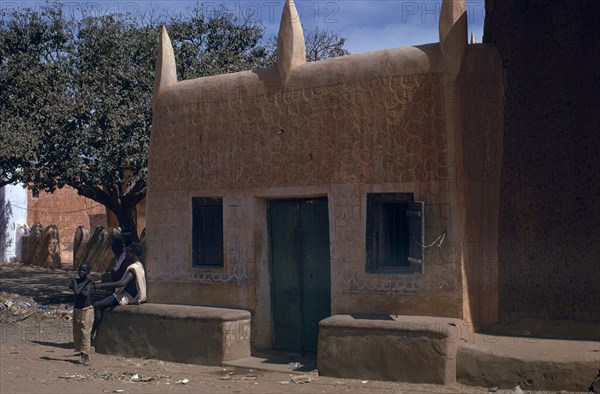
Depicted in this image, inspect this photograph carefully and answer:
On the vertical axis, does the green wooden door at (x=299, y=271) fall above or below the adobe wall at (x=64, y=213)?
below

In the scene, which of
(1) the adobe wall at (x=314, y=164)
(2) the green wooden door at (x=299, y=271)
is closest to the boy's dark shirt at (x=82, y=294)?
(1) the adobe wall at (x=314, y=164)

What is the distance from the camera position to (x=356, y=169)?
9.25m

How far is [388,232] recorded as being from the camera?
9164mm

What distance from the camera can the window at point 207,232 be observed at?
10.6 metres

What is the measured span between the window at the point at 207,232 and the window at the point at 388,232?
7.78 ft

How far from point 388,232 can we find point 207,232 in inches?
109

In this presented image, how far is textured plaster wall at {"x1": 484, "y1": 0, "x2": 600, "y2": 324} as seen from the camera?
8.17 meters

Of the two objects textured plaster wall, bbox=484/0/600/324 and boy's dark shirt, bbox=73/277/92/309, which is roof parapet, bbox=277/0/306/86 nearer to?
textured plaster wall, bbox=484/0/600/324

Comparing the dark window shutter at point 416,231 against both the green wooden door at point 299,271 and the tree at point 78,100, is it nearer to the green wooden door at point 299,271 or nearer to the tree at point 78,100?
the green wooden door at point 299,271

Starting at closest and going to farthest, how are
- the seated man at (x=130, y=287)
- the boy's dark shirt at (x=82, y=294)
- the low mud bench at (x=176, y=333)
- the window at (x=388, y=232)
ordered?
the window at (x=388, y=232), the low mud bench at (x=176, y=333), the boy's dark shirt at (x=82, y=294), the seated man at (x=130, y=287)

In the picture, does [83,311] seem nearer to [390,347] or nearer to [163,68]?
[163,68]

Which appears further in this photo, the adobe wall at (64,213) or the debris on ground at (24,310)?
the adobe wall at (64,213)

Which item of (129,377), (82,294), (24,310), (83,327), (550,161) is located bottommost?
(129,377)

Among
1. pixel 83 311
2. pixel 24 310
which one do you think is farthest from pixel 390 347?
pixel 24 310
